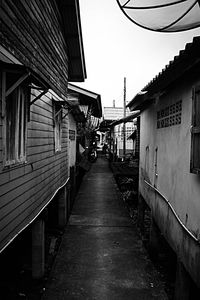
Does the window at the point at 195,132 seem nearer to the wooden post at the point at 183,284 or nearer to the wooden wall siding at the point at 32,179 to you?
the wooden post at the point at 183,284

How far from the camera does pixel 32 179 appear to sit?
Result: 18.9 feet

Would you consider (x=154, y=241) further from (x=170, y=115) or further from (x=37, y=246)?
(x=170, y=115)

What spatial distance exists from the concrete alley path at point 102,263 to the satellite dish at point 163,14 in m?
5.12

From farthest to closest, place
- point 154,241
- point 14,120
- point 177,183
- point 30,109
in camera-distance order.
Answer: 1. point 154,241
2. point 177,183
3. point 30,109
4. point 14,120

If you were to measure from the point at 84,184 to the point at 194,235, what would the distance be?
45.0 feet

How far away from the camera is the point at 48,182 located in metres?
7.49

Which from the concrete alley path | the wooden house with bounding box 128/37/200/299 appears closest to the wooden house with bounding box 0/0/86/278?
the concrete alley path

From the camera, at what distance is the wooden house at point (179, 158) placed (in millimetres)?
4574

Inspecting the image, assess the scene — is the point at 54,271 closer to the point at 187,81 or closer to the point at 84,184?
the point at 187,81

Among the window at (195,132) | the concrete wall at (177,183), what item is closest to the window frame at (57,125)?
the concrete wall at (177,183)

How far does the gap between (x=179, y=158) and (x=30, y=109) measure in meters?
3.13

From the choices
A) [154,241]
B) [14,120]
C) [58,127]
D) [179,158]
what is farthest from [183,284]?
[58,127]

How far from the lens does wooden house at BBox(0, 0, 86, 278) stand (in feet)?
13.3

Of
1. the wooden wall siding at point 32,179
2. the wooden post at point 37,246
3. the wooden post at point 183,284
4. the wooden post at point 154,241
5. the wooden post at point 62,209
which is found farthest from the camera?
the wooden post at point 62,209
